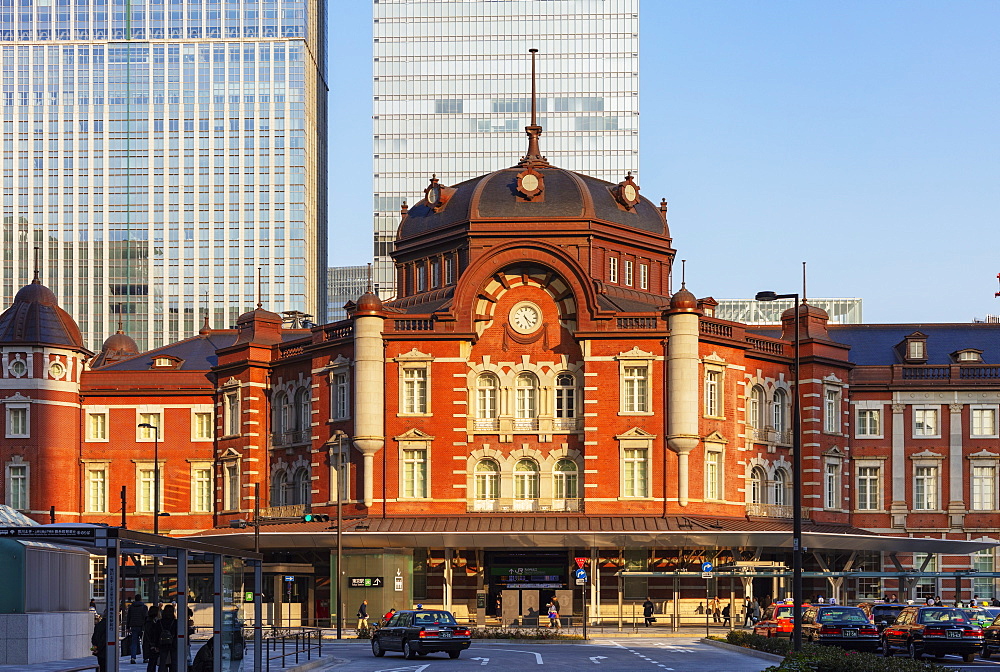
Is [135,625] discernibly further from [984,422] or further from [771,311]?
[771,311]

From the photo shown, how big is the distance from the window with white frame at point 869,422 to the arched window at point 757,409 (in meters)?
8.12

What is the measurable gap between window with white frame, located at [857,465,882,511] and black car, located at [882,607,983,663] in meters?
37.7

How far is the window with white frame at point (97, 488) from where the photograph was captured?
294 feet

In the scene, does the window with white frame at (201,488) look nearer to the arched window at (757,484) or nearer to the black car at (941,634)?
the arched window at (757,484)

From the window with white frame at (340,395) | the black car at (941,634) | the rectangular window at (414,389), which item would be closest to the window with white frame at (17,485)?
the window with white frame at (340,395)

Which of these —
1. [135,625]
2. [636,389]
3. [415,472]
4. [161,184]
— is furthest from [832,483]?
[161,184]

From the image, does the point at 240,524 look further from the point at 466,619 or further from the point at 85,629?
the point at 85,629

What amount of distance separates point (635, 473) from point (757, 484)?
8700mm

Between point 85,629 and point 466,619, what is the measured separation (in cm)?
3199

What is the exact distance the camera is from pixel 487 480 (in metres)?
78.5

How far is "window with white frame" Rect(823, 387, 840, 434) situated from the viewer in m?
85.6

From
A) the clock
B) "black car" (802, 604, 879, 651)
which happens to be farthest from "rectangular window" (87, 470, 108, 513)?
"black car" (802, 604, 879, 651)

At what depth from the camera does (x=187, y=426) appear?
90312 millimetres

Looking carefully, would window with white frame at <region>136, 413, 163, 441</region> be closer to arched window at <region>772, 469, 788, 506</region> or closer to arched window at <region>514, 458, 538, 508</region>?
arched window at <region>514, 458, 538, 508</region>
